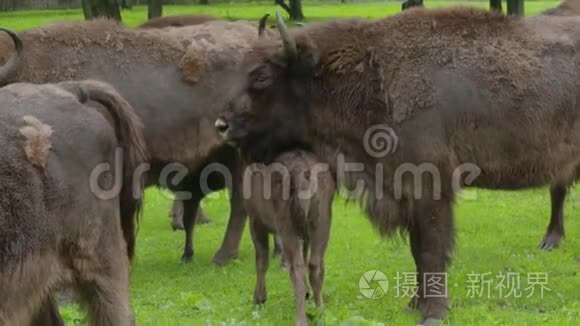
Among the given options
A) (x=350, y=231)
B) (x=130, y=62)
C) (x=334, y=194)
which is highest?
(x=130, y=62)

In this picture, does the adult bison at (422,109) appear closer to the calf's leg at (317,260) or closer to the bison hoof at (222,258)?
the calf's leg at (317,260)

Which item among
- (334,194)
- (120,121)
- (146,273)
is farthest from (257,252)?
(120,121)

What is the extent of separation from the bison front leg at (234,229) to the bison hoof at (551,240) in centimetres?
316

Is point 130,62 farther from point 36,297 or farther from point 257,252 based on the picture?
point 36,297

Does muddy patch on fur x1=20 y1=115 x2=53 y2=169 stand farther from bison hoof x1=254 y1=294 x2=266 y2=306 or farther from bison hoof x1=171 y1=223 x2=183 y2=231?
bison hoof x1=171 y1=223 x2=183 y2=231

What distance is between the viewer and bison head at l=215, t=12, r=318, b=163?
800 centimetres

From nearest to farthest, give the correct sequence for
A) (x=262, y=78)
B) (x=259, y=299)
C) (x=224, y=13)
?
(x=262, y=78)
(x=259, y=299)
(x=224, y=13)

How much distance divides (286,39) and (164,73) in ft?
8.19

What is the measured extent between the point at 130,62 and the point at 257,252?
2539mm

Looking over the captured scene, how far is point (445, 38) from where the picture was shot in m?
7.96

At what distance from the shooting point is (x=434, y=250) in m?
7.80

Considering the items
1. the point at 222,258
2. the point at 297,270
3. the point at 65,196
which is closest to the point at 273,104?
the point at 297,270

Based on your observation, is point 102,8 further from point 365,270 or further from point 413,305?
point 413,305

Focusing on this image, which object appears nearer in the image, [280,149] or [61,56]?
[280,149]
